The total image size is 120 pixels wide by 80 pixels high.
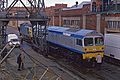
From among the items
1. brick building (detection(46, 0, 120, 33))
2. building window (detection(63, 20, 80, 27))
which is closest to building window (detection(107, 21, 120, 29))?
brick building (detection(46, 0, 120, 33))

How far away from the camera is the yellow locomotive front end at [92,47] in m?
26.4

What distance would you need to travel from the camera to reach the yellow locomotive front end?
86.7 feet

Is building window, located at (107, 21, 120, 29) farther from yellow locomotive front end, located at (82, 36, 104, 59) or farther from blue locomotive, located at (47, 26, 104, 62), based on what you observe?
yellow locomotive front end, located at (82, 36, 104, 59)

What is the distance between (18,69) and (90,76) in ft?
18.6

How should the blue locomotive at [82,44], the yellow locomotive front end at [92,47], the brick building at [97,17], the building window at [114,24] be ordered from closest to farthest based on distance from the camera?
the yellow locomotive front end at [92,47] < the blue locomotive at [82,44] < the building window at [114,24] < the brick building at [97,17]

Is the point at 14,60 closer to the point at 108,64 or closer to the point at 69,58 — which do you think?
the point at 69,58

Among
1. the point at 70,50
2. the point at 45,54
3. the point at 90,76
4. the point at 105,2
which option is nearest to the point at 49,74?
the point at 90,76

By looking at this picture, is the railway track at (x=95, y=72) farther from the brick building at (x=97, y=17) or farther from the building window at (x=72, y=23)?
the building window at (x=72, y=23)

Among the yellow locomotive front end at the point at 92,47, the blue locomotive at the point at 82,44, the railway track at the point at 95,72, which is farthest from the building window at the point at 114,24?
the yellow locomotive front end at the point at 92,47

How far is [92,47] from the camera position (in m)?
26.8

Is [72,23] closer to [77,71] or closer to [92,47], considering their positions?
[92,47]

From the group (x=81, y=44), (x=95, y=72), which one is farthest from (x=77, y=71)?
(x=81, y=44)

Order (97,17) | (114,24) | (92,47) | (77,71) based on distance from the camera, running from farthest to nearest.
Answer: (97,17), (114,24), (92,47), (77,71)

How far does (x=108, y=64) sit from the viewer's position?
29.4 metres
